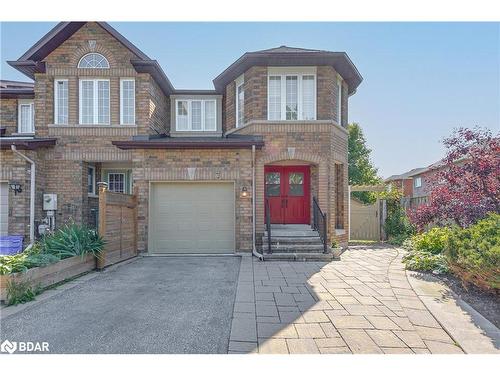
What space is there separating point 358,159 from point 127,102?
19.5 meters

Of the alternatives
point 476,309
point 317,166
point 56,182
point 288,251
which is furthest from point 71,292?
point 317,166

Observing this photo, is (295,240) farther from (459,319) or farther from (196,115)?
(196,115)

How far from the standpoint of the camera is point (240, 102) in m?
10.6

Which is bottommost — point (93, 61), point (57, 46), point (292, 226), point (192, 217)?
point (292, 226)

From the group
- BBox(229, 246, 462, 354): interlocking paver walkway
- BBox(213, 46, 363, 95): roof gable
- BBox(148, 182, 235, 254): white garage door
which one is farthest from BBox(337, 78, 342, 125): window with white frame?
BBox(229, 246, 462, 354): interlocking paver walkway

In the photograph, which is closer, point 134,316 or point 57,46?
point 134,316

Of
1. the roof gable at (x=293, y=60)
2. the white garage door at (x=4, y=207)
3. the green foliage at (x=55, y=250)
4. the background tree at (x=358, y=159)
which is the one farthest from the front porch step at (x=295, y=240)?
the background tree at (x=358, y=159)

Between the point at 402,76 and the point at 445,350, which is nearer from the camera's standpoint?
the point at 445,350

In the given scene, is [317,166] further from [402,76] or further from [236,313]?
[236,313]

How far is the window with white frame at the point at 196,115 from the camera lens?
39.9ft

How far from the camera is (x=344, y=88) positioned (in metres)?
10.9

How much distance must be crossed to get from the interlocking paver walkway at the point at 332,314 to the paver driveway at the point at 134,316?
0.37 meters

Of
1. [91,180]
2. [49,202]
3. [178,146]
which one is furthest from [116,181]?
[178,146]

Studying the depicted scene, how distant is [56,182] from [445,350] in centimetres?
1108
